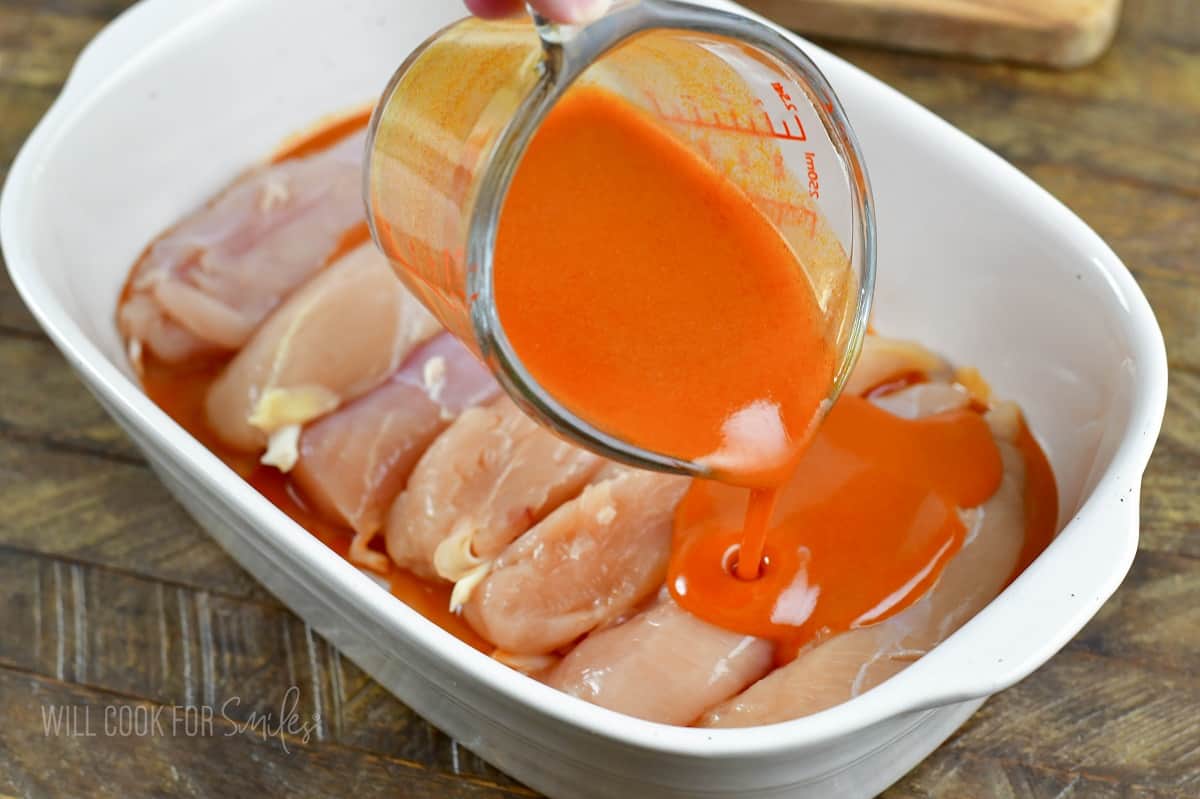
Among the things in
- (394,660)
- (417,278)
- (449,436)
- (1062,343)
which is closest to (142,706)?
(394,660)

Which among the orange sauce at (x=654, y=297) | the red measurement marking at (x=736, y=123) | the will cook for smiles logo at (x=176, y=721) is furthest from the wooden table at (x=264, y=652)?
the red measurement marking at (x=736, y=123)

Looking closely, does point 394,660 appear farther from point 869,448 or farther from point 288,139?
point 288,139

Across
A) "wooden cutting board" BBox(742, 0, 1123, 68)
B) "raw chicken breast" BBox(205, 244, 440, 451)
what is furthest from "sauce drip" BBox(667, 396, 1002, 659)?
"wooden cutting board" BBox(742, 0, 1123, 68)

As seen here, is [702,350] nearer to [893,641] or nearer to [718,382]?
[718,382]

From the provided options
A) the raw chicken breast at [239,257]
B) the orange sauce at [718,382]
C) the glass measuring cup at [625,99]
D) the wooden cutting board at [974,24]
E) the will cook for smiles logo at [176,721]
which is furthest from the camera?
the wooden cutting board at [974,24]

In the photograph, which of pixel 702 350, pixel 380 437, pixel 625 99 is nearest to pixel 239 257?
pixel 380 437

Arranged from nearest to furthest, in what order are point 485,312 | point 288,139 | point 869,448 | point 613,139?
point 485,312
point 613,139
point 869,448
point 288,139

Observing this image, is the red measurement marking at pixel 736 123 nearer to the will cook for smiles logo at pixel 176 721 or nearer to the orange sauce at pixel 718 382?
the orange sauce at pixel 718 382
